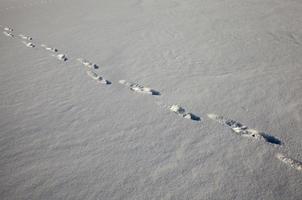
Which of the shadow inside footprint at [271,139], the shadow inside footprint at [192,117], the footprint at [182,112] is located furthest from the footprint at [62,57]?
the shadow inside footprint at [271,139]

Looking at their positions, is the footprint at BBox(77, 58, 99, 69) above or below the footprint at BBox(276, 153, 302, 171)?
above

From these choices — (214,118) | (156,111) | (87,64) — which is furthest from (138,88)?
(87,64)

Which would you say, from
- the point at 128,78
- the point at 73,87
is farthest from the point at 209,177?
the point at 73,87

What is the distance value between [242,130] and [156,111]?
0.88 metres

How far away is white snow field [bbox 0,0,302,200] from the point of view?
78.0 inches

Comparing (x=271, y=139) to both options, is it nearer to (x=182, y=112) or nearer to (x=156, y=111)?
(x=182, y=112)

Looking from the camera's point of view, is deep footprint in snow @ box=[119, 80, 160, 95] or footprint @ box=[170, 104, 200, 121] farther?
deep footprint in snow @ box=[119, 80, 160, 95]

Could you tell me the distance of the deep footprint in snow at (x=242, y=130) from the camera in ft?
7.44

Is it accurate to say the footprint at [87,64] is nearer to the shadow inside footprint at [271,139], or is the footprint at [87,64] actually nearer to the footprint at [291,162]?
the shadow inside footprint at [271,139]

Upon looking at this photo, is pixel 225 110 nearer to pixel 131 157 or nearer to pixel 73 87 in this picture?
pixel 131 157

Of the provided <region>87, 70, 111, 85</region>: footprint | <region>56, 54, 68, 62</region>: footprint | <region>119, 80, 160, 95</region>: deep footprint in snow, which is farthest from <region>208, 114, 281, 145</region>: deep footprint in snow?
<region>56, 54, 68, 62</region>: footprint

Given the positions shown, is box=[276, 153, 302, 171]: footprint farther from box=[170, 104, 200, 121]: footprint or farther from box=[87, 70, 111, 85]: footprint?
box=[87, 70, 111, 85]: footprint

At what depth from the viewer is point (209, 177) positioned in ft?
6.49

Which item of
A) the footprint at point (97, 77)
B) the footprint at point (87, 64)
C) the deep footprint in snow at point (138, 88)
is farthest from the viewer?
the footprint at point (87, 64)
